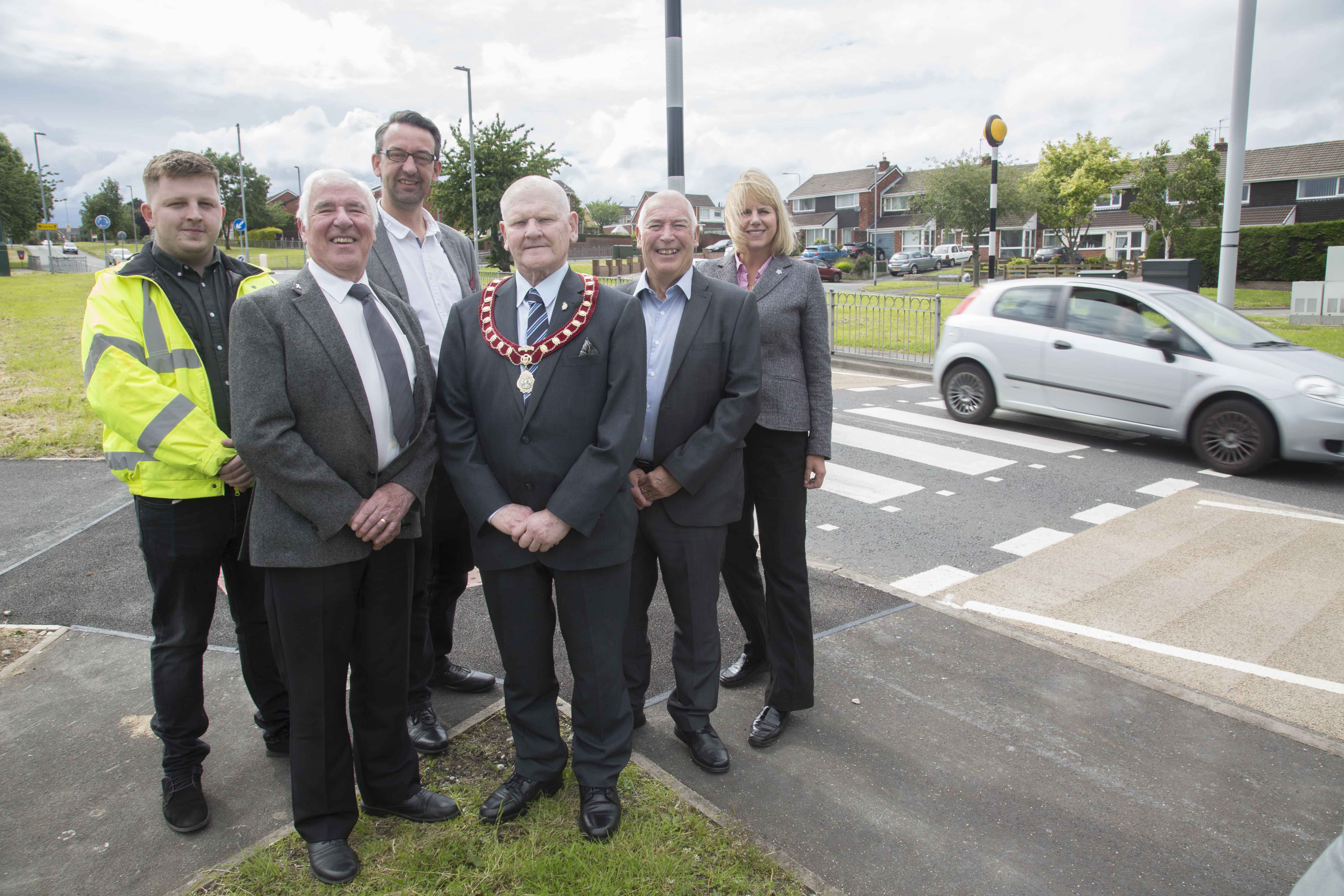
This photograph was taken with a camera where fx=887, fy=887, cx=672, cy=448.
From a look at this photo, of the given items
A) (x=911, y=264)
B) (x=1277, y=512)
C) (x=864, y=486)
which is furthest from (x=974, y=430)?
(x=911, y=264)

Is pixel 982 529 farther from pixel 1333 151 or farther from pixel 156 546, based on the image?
pixel 1333 151

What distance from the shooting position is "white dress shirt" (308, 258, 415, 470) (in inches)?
107

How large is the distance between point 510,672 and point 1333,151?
5935cm

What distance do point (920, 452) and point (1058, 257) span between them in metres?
40.0

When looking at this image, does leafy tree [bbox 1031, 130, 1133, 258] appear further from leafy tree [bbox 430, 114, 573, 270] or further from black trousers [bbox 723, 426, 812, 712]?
black trousers [bbox 723, 426, 812, 712]

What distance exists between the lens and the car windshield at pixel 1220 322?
8.15 meters

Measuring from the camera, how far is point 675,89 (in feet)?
25.8

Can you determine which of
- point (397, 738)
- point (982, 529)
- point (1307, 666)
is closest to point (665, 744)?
point (397, 738)

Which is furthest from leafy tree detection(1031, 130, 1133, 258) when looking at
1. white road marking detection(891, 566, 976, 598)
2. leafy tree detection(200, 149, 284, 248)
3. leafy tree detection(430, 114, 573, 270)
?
leafy tree detection(200, 149, 284, 248)

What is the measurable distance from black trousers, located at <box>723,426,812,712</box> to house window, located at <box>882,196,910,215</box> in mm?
77989

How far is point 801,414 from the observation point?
3494 millimetres

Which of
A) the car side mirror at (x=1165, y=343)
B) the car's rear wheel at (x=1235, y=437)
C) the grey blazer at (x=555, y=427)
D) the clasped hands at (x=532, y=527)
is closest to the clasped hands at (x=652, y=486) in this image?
the grey blazer at (x=555, y=427)

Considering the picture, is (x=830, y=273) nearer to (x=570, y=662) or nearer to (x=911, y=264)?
(x=911, y=264)

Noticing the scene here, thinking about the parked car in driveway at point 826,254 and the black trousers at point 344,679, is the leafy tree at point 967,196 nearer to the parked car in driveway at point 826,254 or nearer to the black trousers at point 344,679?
the parked car in driveway at point 826,254
